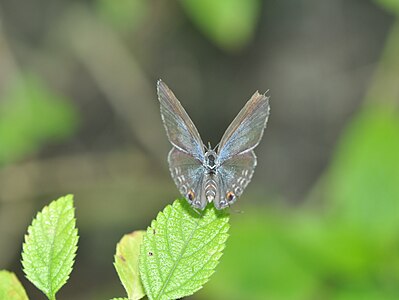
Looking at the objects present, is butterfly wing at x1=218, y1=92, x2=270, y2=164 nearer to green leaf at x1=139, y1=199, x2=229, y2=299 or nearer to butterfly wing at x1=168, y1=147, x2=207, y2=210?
butterfly wing at x1=168, y1=147, x2=207, y2=210

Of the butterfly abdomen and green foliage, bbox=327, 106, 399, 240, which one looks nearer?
the butterfly abdomen

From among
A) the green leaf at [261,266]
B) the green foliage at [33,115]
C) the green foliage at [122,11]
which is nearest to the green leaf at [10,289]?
the green leaf at [261,266]

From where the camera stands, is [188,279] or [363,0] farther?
[363,0]

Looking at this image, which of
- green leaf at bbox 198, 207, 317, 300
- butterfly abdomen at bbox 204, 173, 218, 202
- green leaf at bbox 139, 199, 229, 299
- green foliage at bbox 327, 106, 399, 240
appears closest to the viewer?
green leaf at bbox 139, 199, 229, 299

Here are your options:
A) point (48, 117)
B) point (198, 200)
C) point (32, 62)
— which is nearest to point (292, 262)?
point (48, 117)

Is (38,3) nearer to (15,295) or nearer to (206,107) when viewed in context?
(206,107)

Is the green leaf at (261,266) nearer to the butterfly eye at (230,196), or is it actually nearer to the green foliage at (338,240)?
the green foliage at (338,240)

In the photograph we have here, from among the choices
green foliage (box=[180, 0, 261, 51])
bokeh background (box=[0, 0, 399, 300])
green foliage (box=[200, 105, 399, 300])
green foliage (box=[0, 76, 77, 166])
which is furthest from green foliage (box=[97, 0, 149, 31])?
green foliage (box=[200, 105, 399, 300])
